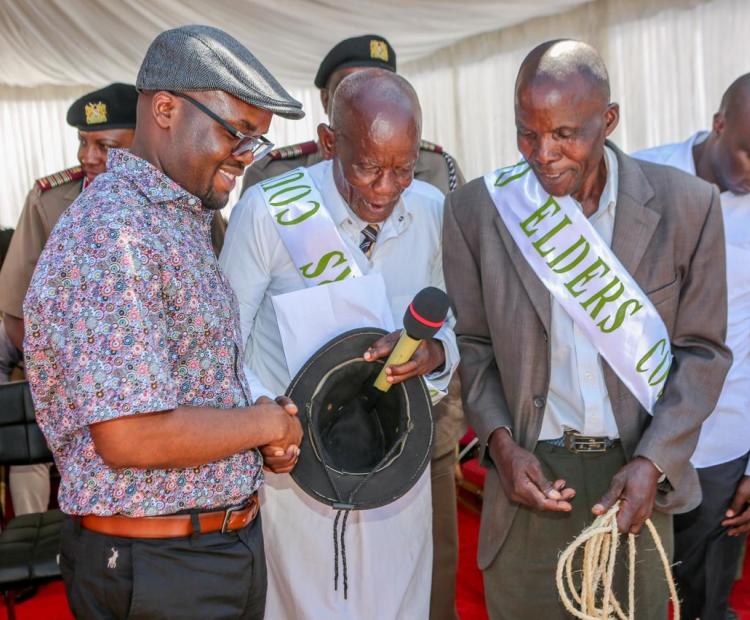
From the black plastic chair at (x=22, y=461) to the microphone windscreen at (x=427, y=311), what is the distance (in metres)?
2.03

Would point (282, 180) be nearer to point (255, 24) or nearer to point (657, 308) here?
point (657, 308)

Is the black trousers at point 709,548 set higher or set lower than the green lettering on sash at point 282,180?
lower

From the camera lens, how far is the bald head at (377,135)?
2242 millimetres

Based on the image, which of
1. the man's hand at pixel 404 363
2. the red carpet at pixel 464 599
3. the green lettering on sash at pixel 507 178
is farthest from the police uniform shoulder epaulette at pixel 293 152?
the red carpet at pixel 464 599

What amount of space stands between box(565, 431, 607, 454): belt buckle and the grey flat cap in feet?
3.48

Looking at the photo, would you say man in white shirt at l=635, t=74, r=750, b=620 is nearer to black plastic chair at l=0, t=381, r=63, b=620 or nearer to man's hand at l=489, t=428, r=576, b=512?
man's hand at l=489, t=428, r=576, b=512

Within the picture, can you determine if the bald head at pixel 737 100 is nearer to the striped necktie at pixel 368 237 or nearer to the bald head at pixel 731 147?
the bald head at pixel 731 147

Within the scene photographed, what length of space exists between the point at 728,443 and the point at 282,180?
5.32 ft

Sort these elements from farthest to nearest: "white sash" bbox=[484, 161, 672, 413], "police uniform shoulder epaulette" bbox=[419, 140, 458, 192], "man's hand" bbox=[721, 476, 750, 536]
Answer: "police uniform shoulder epaulette" bbox=[419, 140, 458, 192] < "man's hand" bbox=[721, 476, 750, 536] < "white sash" bbox=[484, 161, 672, 413]

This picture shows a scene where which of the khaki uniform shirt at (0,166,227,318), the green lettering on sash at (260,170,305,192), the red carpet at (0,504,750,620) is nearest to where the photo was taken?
the green lettering on sash at (260,170,305,192)

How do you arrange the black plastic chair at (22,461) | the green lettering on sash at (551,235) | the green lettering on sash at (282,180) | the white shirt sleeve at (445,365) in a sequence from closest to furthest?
the green lettering on sash at (551,235) → the white shirt sleeve at (445,365) → the green lettering on sash at (282,180) → the black plastic chair at (22,461)

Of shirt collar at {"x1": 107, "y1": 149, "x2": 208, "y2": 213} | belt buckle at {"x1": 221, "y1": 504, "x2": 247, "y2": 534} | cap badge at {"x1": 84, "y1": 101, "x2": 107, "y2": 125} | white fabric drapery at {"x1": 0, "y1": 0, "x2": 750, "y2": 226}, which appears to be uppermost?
white fabric drapery at {"x1": 0, "y1": 0, "x2": 750, "y2": 226}

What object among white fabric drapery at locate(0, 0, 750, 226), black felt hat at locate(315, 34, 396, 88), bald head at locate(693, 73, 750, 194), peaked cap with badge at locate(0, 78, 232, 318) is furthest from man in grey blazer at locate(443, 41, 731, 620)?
white fabric drapery at locate(0, 0, 750, 226)

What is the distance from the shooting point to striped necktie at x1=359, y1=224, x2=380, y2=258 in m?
2.49
